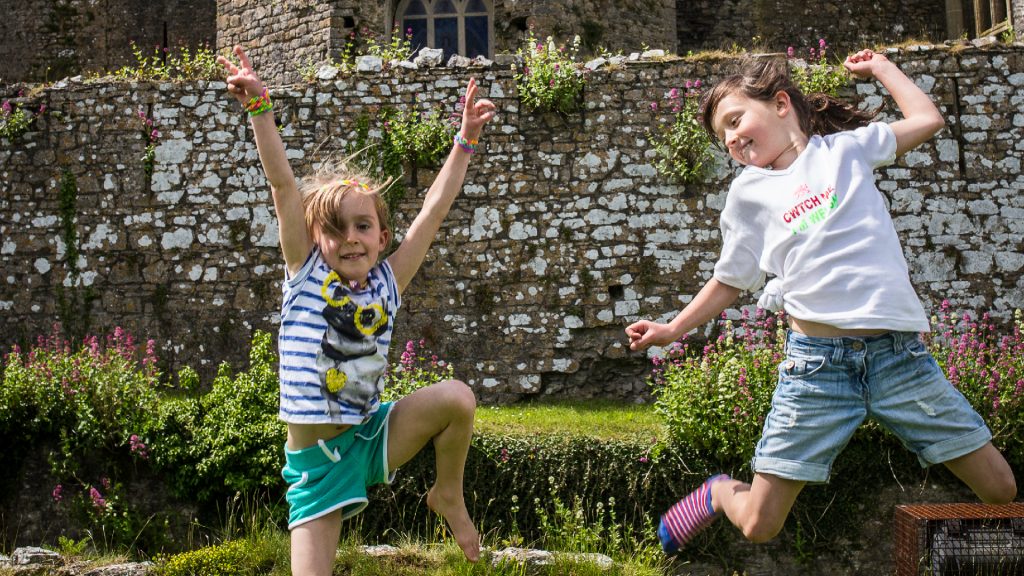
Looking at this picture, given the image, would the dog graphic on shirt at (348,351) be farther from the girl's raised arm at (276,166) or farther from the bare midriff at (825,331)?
the bare midriff at (825,331)

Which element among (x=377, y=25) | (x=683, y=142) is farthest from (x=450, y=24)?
(x=683, y=142)

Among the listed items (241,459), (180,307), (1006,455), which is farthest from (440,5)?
(1006,455)

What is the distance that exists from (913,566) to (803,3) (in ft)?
40.8

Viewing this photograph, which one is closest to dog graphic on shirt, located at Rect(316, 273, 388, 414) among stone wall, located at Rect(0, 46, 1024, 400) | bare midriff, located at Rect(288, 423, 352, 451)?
bare midriff, located at Rect(288, 423, 352, 451)

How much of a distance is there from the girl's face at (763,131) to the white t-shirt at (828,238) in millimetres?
76

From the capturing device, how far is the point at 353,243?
3.50 meters

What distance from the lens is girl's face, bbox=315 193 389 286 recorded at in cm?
351

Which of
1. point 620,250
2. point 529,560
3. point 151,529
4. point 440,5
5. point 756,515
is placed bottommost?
point 151,529

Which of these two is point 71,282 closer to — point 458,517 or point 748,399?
point 748,399

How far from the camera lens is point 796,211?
342 centimetres

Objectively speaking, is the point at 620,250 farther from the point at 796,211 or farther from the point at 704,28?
the point at 704,28

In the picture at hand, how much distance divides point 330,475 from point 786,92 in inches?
87.4

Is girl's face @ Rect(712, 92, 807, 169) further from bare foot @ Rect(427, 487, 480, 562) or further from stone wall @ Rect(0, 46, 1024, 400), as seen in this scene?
stone wall @ Rect(0, 46, 1024, 400)

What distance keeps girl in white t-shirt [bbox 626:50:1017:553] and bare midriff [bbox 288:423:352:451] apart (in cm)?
117
